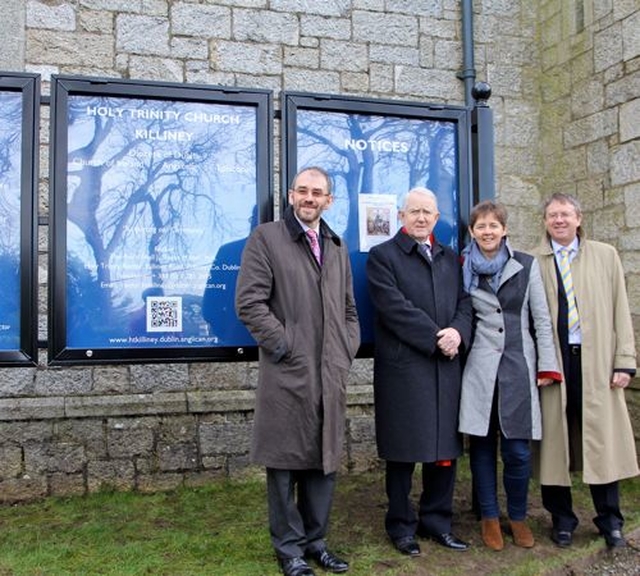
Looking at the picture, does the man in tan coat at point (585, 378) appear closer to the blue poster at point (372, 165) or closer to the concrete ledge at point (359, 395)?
the blue poster at point (372, 165)

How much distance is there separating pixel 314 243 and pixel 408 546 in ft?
5.40

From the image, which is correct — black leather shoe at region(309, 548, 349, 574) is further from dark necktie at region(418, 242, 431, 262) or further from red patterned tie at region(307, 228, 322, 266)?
dark necktie at region(418, 242, 431, 262)

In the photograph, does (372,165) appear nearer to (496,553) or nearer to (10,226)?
(10,226)

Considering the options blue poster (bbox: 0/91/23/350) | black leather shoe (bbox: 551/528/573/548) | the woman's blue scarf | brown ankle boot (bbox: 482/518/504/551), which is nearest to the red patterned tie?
the woman's blue scarf

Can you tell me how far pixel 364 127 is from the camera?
407cm

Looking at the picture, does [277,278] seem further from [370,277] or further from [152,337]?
[152,337]

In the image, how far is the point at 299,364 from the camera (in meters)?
3.19

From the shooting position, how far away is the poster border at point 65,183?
355 centimetres

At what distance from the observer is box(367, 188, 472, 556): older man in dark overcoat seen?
11.3ft

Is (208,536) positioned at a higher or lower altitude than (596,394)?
lower

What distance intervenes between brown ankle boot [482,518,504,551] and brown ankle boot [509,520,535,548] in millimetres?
85

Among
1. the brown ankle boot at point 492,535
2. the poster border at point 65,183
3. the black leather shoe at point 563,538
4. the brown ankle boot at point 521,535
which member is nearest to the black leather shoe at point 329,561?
the brown ankle boot at point 492,535

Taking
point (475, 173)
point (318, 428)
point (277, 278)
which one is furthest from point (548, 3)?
point (318, 428)

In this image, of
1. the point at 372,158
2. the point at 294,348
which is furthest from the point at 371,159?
the point at 294,348
